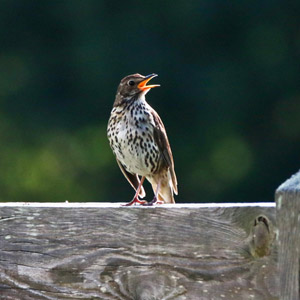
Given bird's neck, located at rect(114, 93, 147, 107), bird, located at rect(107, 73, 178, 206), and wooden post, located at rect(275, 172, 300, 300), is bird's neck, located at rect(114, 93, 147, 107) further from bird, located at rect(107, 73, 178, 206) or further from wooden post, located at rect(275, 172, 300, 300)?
wooden post, located at rect(275, 172, 300, 300)

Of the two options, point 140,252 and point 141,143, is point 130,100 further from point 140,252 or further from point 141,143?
point 140,252

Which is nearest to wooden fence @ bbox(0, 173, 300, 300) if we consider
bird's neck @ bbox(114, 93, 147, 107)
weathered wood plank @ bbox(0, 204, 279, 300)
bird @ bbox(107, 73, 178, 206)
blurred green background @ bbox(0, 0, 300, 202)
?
weathered wood plank @ bbox(0, 204, 279, 300)

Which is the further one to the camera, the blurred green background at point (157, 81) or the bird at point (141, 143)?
the blurred green background at point (157, 81)

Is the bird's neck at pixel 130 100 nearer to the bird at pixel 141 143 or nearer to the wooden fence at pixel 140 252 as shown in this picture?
the bird at pixel 141 143

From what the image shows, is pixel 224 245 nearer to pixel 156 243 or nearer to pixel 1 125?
pixel 156 243

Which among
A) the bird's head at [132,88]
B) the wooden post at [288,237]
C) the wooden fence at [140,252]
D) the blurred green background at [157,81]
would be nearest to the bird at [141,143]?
the bird's head at [132,88]

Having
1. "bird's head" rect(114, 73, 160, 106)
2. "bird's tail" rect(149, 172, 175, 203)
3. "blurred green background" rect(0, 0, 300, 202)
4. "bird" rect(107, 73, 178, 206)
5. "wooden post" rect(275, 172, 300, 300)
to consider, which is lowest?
"wooden post" rect(275, 172, 300, 300)

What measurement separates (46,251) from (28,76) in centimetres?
1948

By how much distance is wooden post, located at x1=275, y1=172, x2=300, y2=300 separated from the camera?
9.66 ft

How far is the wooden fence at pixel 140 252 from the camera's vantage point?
3205mm

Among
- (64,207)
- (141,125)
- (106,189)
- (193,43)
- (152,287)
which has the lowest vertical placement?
(152,287)

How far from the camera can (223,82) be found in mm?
22703

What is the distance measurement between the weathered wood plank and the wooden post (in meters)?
0.16

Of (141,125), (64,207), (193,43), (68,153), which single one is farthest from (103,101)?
(64,207)
